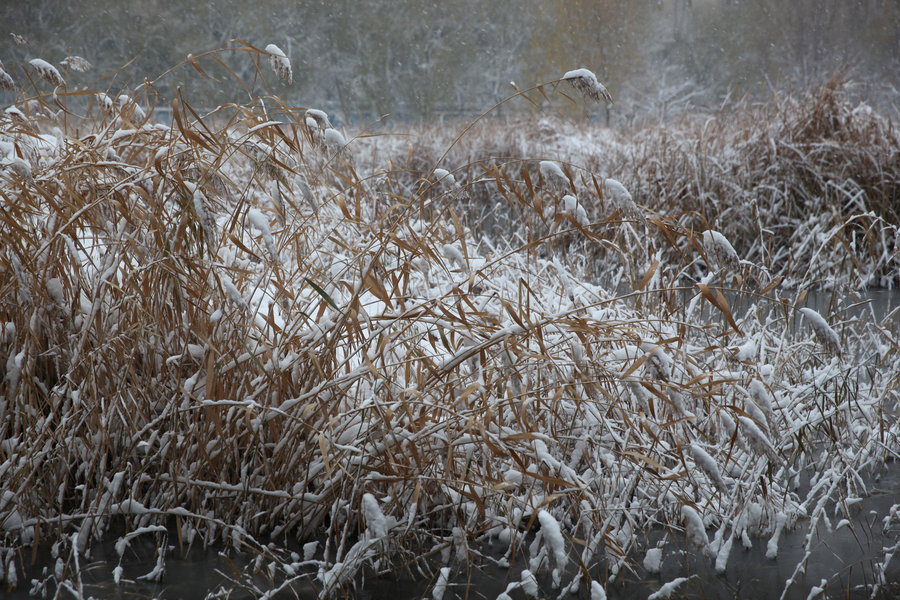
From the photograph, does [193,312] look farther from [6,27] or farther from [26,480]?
Answer: [6,27]

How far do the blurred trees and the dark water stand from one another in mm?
30344

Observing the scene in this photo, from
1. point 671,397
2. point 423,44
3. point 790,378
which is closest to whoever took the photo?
point 671,397

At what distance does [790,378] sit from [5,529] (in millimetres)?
2256

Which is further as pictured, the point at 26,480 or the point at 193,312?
the point at 193,312

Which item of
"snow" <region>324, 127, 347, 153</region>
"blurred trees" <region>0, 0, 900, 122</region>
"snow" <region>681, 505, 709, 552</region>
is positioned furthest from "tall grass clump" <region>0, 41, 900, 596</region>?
"blurred trees" <region>0, 0, 900, 122</region>

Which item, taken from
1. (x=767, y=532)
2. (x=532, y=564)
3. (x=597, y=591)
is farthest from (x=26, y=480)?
(x=767, y=532)

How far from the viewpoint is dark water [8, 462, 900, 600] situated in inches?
68.5

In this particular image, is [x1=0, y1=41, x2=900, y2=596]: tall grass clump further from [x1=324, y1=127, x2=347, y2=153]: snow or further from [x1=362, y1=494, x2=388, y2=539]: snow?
[x1=362, y1=494, x2=388, y2=539]: snow

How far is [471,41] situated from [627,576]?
3571cm

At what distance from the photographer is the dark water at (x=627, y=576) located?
1739 millimetres

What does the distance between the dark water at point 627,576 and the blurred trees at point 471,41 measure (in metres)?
30.3

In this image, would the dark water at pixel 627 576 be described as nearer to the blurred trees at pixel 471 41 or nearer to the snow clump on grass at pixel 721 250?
the snow clump on grass at pixel 721 250

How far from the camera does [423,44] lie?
115 feet

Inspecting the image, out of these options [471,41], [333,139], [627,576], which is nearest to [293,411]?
[333,139]
